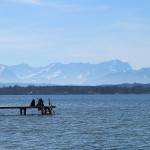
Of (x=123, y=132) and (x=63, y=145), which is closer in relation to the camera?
(x=63, y=145)

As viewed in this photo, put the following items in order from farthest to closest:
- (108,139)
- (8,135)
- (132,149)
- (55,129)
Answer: (55,129)
(8,135)
(108,139)
(132,149)

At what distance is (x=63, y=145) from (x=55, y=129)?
11.7 meters

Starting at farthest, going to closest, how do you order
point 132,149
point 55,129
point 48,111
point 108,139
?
1. point 48,111
2. point 55,129
3. point 108,139
4. point 132,149

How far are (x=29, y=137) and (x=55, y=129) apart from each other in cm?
734

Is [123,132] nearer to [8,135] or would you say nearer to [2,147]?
[8,135]

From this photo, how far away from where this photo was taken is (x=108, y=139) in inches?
1567

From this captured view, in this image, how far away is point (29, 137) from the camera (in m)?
41.0

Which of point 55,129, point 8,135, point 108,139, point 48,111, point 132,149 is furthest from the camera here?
point 48,111

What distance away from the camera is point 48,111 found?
73.6m

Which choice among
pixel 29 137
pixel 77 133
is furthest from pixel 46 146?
pixel 77 133

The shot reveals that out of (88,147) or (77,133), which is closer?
(88,147)

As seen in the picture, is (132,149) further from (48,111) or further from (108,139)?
(48,111)

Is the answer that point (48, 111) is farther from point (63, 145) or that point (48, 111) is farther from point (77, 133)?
point (63, 145)

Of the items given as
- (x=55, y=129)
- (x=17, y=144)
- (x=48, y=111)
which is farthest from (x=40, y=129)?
(x=48, y=111)
